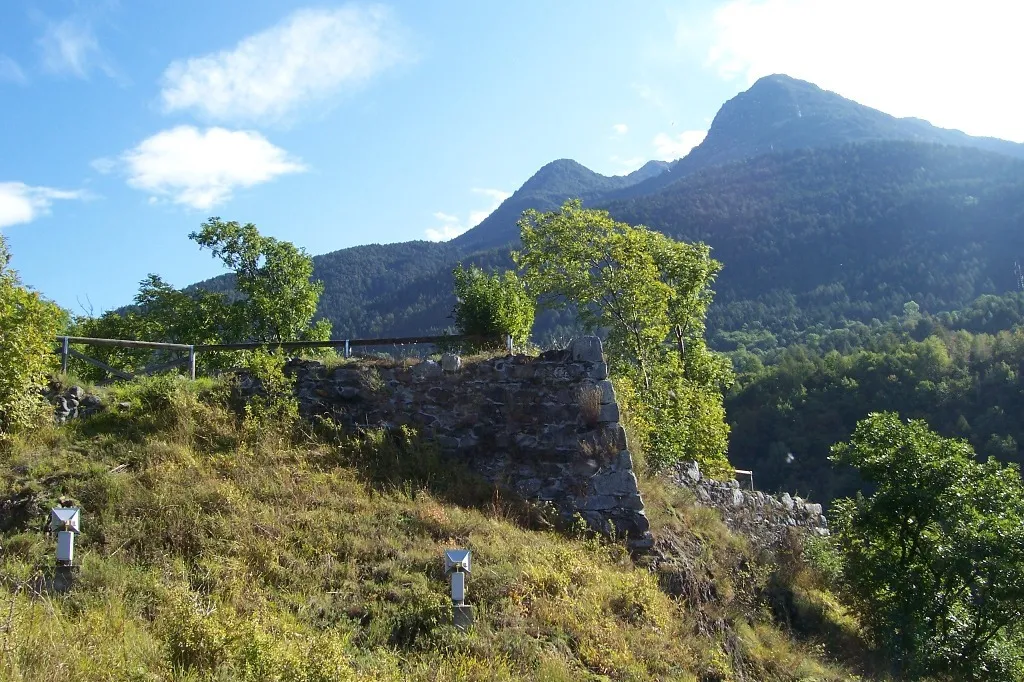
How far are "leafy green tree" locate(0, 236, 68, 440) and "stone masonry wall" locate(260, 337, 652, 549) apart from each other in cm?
247

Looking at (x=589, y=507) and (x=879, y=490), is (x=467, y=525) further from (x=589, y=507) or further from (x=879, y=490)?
(x=879, y=490)

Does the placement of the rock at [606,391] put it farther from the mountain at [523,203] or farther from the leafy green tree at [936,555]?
the mountain at [523,203]

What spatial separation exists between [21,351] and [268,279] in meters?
17.5

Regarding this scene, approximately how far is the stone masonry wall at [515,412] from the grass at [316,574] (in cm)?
52

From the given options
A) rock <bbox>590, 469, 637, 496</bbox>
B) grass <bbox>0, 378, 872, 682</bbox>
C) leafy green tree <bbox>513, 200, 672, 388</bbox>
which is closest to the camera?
grass <bbox>0, 378, 872, 682</bbox>

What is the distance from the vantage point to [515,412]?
10266 millimetres

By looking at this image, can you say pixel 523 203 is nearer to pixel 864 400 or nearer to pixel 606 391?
pixel 864 400

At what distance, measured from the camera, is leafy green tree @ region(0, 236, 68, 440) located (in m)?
8.72

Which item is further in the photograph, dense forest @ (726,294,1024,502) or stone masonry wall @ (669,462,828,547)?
dense forest @ (726,294,1024,502)

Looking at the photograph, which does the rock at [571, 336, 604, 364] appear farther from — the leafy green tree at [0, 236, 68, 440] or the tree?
the tree

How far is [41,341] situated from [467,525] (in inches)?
229

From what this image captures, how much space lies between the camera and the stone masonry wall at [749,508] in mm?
12133

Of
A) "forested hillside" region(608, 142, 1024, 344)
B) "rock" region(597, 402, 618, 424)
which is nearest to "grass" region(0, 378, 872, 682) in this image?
"rock" region(597, 402, 618, 424)

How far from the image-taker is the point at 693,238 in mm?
125000
